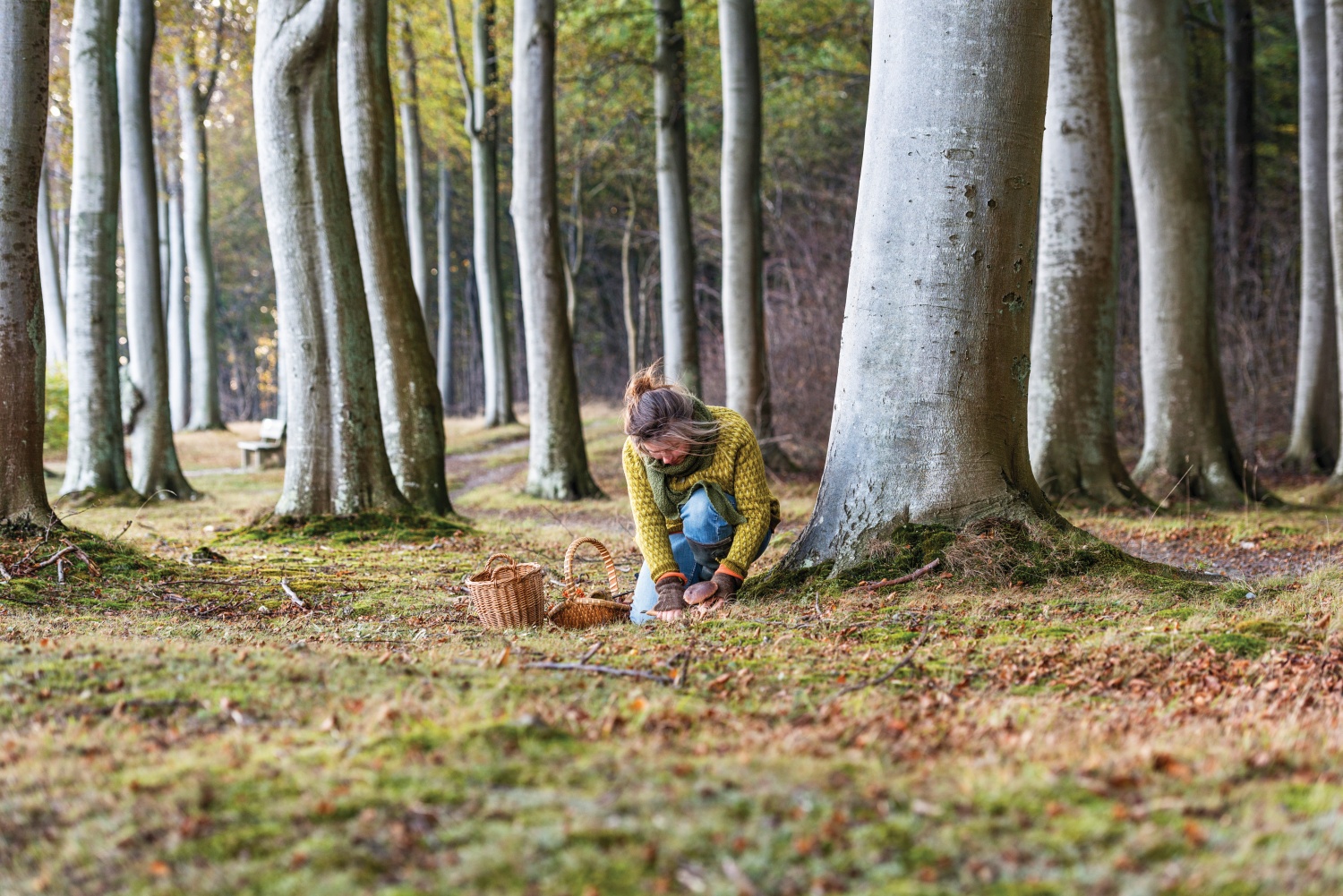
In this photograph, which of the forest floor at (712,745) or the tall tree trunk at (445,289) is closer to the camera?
the forest floor at (712,745)

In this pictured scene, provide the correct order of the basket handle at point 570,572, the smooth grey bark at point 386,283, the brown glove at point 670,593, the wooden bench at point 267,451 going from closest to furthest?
the brown glove at point 670,593
the basket handle at point 570,572
the smooth grey bark at point 386,283
the wooden bench at point 267,451

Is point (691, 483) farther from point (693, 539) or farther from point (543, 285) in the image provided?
point (543, 285)

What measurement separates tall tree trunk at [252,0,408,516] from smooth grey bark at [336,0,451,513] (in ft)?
3.47

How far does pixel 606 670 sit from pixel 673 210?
12739 mm

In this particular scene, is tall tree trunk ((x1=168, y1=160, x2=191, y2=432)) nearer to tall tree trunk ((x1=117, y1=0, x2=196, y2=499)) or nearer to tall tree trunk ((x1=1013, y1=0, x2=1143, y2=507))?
tall tree trunk ((x1=117, y1=0, x2=196, y2=499))

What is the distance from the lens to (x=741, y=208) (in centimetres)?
1438

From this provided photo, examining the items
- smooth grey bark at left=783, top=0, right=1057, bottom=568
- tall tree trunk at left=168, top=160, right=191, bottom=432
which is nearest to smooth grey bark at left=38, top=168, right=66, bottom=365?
tall tree trunk at left=168, top=160, right=191, bottom=432

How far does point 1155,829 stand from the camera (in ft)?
7.61

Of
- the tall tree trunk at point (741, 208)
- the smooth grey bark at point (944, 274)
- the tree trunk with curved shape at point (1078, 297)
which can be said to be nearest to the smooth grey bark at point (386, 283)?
the tall tree trunk at point (741, 208)

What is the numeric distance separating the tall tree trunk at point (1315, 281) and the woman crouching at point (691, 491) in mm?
11264

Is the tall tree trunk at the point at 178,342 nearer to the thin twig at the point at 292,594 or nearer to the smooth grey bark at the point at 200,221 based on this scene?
the smooth grey bark at the point at 200,221

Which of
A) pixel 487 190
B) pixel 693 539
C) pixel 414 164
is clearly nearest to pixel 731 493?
pixel 693 539

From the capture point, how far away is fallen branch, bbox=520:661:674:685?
3779 millimetres

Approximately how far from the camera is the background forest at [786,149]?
16.7 metres
